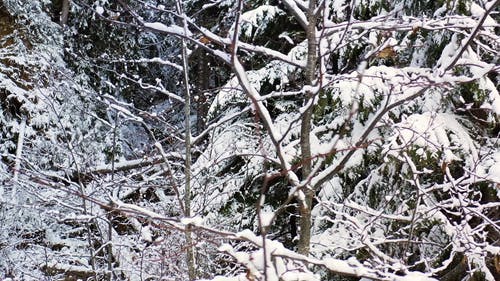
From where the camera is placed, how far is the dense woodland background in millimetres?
2068

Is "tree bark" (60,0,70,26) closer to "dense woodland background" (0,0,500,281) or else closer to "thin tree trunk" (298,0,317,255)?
"dense woodland background" (0,0,500,281)

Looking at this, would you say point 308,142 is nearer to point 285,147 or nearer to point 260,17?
point 285,147

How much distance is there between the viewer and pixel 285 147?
2791 millimetres

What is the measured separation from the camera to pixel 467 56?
361 centimetres

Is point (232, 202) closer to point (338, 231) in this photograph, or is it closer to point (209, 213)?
point (209, 213)

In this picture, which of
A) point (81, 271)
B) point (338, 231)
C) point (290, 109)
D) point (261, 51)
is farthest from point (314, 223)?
point (81, 271)

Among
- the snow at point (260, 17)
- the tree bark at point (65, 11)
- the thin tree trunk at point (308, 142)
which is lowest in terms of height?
the thin tree trunk at point (308, 142)

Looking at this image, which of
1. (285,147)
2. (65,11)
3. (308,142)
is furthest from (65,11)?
(308,142)

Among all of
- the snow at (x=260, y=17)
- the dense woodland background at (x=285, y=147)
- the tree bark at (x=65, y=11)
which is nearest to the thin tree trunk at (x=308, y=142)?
the dense woodland background at (x=285, y=147)

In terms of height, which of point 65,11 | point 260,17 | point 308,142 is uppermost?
point 65,11

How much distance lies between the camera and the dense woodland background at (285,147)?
81.4 inches

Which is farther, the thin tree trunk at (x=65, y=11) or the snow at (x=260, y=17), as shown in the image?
the thin tree trunk at (x=65, y=11)

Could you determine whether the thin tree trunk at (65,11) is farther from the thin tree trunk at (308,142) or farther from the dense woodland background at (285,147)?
the thin tree trunk at (308,142)

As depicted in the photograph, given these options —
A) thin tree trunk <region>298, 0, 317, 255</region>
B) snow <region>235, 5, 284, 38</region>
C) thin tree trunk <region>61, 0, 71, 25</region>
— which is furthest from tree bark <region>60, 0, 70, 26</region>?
thin tree trunk <region>298, 0, 317, 255</region>
